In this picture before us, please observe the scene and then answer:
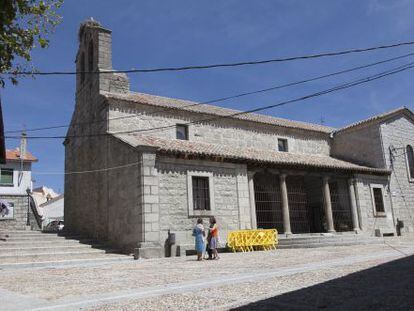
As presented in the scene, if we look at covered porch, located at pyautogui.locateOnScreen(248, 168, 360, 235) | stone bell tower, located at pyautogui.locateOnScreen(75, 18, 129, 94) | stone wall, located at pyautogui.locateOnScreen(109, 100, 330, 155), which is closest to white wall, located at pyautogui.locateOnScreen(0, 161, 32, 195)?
stone bell tower, located at pyautogui.locateOnScreen(75, 18, 129, 94)

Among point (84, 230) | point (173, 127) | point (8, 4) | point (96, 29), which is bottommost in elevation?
point (84, 230)

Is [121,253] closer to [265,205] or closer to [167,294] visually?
[265,205]

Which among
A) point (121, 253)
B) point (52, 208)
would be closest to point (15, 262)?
point (121, 253)

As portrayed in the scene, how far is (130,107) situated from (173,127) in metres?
2.33

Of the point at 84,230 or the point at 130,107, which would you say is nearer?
the point at 130,107

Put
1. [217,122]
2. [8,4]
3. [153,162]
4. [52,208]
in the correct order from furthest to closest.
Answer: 1. [52,208]
2. [217,122]
3. [153,162]
4. [8,4]

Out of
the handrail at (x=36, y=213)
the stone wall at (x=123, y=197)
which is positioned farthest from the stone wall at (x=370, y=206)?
the handrail at (x=36, y=213)

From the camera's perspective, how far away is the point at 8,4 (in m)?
4.20

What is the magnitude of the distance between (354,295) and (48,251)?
39.5ft

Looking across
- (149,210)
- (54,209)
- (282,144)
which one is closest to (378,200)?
(282,144)

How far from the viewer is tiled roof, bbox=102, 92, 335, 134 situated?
1992 centimetres

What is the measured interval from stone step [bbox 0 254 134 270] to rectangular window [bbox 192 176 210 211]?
3723 mm

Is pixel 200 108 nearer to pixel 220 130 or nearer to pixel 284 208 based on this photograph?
pixel 220 130

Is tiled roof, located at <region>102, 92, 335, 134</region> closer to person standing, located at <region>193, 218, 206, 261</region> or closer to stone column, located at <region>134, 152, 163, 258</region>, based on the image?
stone column, located at <region>134, 152, 163, 258</region>
